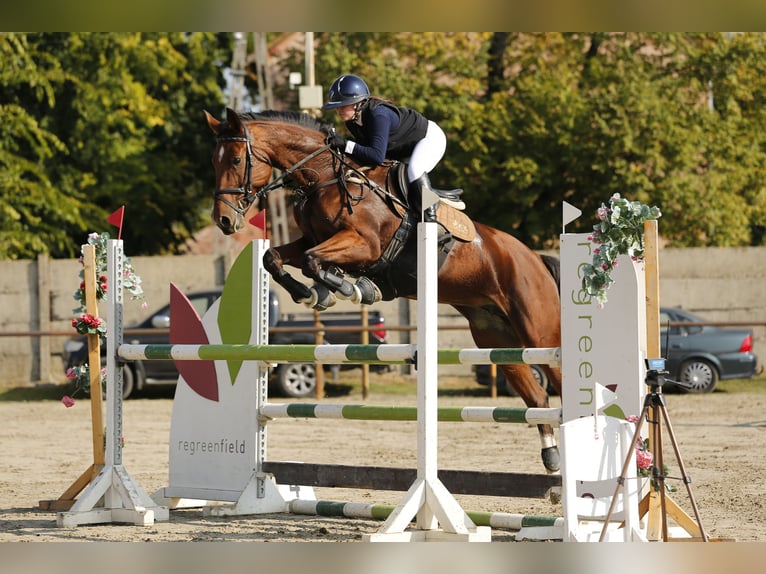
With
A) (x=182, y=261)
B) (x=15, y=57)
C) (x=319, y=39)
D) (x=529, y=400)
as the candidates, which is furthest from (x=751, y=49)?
(x=529, y=400)

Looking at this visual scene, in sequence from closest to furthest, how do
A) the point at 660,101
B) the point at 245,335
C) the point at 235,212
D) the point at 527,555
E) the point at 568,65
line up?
Answer: the point at 527,555, the point at 235,212, the point at 245,335, the point at 660,101, the point at 568,65

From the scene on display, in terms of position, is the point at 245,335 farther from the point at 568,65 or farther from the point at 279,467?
the point at 568,65

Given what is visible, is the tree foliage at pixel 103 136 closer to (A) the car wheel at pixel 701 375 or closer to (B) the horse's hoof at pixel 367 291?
(A) the car wheel at pixel 701 375

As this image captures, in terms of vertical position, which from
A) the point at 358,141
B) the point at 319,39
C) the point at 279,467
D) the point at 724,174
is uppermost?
the point at 319,39

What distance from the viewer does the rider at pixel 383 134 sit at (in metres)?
5.21

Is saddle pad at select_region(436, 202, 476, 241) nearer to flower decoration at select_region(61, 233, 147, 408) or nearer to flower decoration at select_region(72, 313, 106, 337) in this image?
flower decoration at select_region(61, 233, 147, 408)

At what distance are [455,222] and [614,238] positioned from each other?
3.86 ft

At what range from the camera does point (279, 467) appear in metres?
5.56

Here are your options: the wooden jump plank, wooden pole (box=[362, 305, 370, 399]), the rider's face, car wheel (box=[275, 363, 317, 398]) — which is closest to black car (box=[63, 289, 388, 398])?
car wheel (box=[275, 363, 317, 398])

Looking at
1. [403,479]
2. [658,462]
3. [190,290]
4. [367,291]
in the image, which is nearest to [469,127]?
[190,290]

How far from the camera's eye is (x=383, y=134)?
5.25 meters

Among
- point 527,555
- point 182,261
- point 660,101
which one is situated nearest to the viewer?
point 527,555

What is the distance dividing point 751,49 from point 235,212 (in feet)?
49.7

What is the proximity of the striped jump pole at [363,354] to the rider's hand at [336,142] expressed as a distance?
1032 mm
